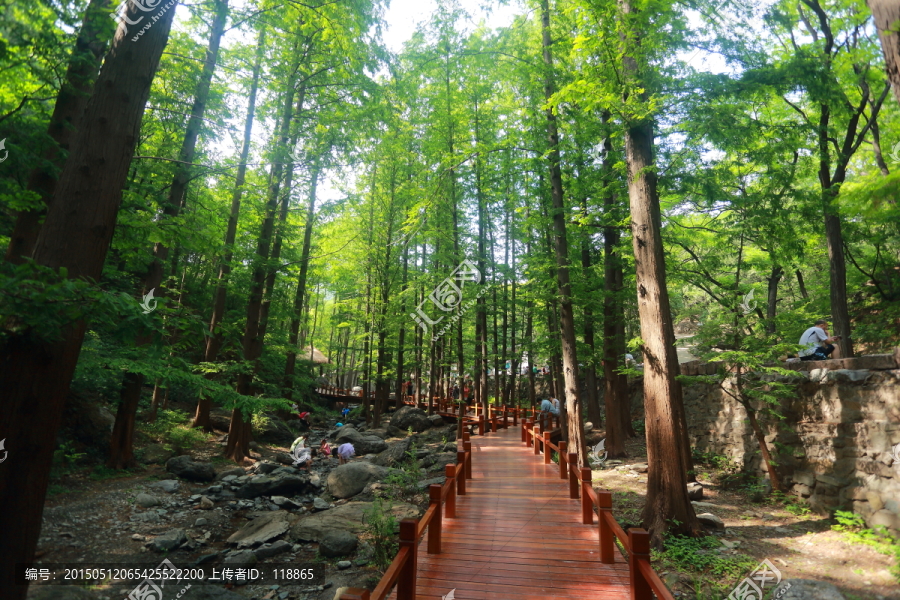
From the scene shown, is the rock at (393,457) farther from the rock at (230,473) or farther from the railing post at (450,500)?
the railing post at (450,500)

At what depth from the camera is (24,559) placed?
144 inches

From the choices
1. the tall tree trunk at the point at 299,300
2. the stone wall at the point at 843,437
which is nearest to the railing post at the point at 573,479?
the stone wall at the point at 843,437

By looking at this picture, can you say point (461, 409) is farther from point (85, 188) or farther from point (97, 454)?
point (85, 188)

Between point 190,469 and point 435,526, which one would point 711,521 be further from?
point 190,469

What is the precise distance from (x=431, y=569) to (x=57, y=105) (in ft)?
→ 25.3

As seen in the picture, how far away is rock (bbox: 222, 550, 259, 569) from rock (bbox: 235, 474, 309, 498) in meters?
3.30

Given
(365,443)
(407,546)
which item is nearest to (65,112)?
(407,546)

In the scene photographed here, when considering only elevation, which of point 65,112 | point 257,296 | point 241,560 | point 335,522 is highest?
point 65,112

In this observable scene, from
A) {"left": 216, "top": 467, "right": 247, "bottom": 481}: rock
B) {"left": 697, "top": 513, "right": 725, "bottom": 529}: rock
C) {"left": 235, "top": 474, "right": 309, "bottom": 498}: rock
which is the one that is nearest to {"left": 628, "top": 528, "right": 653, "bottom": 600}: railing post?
{"left": 697, "top": 513, "right": 725, "bottom": 529}: rock

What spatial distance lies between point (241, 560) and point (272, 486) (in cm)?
381

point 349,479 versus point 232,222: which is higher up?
point 232,222

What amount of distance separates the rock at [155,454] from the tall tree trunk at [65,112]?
7919mm

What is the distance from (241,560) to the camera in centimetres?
695

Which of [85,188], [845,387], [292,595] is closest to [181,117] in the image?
[85,188]
